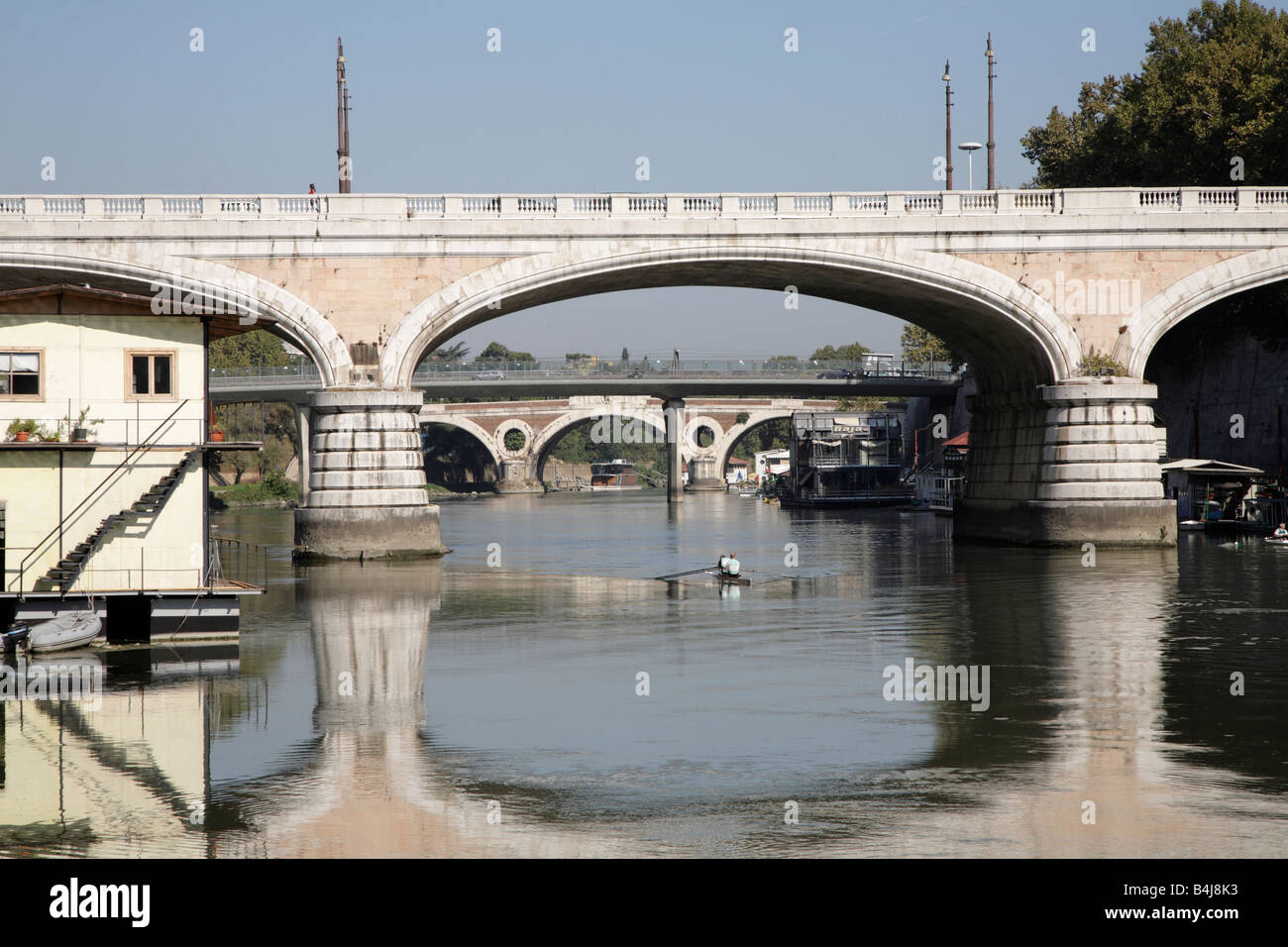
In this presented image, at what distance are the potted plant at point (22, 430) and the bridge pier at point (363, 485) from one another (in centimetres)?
1981

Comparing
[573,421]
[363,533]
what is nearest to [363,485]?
[363,533]

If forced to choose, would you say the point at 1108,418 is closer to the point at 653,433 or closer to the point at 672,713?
the point at 672,713

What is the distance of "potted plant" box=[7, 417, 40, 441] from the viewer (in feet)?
79.6

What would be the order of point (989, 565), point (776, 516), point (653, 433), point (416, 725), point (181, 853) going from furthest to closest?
1. point (653, 433)
2. point (776, 516)
3. point (989, 565)
4. point (416, 725)
5. point (181, 853)

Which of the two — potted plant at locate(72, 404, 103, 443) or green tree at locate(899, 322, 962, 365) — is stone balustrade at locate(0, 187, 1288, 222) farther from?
green tree at locate(899, 322, 962, 365)

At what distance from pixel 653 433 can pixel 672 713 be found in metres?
152

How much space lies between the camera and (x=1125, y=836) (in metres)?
12.1

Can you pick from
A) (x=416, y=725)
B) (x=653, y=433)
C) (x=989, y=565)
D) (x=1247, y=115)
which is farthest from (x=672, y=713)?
(x=653, y=433)

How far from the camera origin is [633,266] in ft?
155

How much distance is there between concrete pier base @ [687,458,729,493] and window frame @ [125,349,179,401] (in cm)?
12851

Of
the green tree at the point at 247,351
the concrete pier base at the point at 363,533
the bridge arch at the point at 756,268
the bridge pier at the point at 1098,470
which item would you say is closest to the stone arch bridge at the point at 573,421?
the green tree at the point at 247,351

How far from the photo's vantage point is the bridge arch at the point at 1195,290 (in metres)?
46.6

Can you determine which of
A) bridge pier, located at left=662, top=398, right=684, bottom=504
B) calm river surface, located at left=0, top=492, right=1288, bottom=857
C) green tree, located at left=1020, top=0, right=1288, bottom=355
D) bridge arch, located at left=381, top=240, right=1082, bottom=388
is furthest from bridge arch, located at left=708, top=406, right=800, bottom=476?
calm river surface, located at left=0, top=492, right=1288, bottom=857

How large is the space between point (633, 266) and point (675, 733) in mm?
32210
